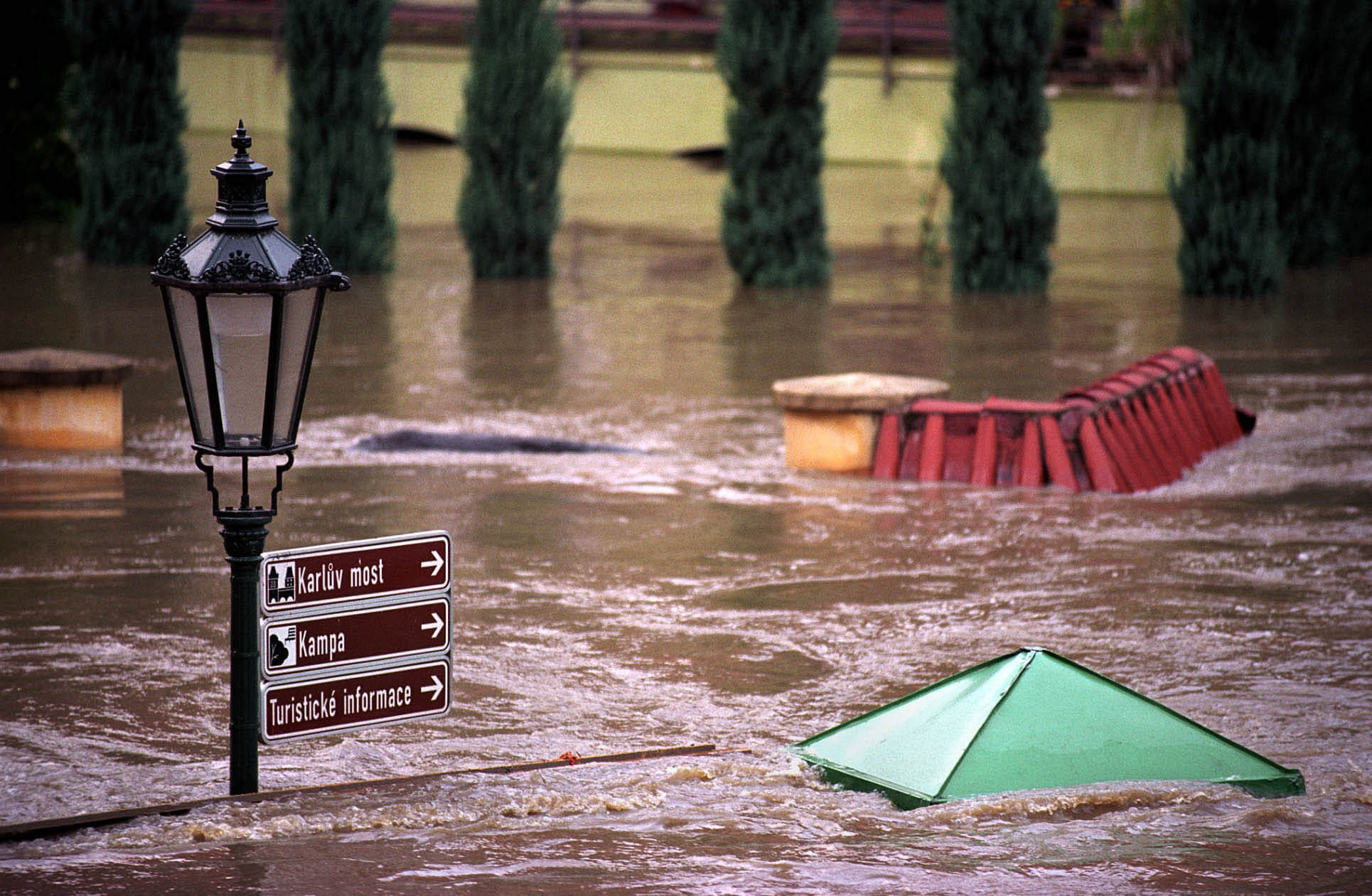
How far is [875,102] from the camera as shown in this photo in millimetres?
29156

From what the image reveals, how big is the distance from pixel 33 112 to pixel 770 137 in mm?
10579

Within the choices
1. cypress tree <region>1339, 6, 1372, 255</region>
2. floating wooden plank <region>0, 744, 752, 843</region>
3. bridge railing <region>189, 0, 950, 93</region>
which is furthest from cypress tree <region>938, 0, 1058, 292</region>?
floating wooden plank <region>0, 744, 752, 843</region>

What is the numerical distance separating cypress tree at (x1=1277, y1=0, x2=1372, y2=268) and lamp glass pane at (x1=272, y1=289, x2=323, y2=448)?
18.1 m

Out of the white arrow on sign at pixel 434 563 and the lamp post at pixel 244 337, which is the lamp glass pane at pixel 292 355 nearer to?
the lamp post at pixel 244 337

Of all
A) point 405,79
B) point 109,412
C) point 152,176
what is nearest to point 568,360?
point 109,412

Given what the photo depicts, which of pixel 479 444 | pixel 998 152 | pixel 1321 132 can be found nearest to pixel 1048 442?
pixel 479 444

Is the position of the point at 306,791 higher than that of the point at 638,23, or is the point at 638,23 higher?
the point at 638,23

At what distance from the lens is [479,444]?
39.8 ft

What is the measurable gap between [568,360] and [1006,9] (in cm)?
746

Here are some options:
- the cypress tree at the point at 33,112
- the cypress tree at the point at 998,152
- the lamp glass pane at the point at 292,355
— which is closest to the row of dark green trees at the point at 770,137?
the cypress tree at the point at 998,152

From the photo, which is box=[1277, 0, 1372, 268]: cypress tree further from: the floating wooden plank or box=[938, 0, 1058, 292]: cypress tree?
the floating wooden plank

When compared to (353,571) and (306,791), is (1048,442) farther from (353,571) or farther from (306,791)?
(353,571)

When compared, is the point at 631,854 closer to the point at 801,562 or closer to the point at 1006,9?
the point at 801,562

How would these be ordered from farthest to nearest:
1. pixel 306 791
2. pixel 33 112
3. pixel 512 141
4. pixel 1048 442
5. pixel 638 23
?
pixel 638 23
pixel 33 112
pixel 512 141
pixel 1048 442
pixel 306 791
